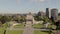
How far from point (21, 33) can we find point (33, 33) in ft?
1.64

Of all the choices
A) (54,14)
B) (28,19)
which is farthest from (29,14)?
(54,14)

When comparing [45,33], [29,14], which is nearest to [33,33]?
[45,33]

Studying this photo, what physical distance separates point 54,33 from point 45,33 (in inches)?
15.2

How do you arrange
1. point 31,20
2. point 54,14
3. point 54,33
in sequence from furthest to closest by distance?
1. point 54,14
2. point 31,20
3. point 54,33

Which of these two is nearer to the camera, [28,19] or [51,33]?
[51,33]

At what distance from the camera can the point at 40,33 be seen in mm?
5777

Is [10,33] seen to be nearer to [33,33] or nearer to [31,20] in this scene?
[33,33]

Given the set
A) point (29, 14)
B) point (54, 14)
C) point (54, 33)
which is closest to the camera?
point (54, 33)

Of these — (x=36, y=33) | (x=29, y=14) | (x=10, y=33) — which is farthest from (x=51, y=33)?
(x=29, y=14)

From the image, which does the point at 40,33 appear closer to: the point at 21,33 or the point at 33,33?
the point at 33,33

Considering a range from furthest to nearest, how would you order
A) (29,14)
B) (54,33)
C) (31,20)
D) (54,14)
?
(54,14) < (29,14) < (31,20) < (54,33)

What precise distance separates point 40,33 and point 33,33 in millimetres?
285

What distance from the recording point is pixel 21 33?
5855 mm

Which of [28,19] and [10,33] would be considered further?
[28,19]
